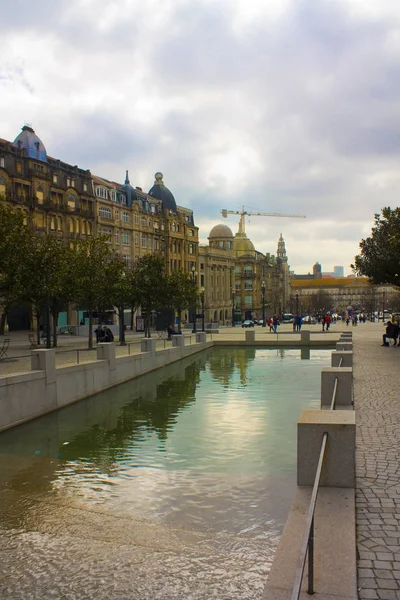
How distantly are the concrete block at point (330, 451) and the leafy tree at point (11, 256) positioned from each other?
798 inches

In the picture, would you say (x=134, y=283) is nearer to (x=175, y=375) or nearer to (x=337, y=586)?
(x=175, y=375)

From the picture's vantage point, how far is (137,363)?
27125 millimetres

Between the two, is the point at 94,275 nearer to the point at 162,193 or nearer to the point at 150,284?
the point at 150,284

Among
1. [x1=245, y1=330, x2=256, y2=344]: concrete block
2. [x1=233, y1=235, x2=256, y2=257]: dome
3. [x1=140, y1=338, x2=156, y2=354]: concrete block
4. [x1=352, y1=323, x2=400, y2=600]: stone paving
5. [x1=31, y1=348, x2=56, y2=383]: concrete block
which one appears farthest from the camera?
[x1=233, y1=235, x2=256, y2=257]: dome

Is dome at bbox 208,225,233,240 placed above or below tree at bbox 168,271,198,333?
above

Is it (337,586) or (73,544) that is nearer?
(337,586)

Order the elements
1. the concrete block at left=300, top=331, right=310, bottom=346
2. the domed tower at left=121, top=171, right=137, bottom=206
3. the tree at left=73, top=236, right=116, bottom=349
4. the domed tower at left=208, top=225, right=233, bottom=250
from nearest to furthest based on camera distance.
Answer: the tree at left=73, top=236, right=116, bottom=349, the concrete block at left=300, top=331, right=310, bottom=346, the domed tower at left=121, top=171, right=137, bottom=206, the domed tower at left=208, top=225, right=233, bottom=250

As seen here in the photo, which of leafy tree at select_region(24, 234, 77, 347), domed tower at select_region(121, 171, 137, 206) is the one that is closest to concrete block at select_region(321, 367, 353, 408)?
leafy tree at select_region(24, 234, 77, 347)

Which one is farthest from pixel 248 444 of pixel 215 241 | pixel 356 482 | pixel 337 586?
pixel 215 241

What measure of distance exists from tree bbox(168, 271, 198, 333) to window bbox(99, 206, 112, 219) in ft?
59.0

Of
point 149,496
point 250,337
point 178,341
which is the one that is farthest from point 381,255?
point 149,496

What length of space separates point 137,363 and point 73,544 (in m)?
19.4

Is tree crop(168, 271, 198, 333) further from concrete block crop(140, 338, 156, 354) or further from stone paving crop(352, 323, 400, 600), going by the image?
stone paving crop(352, 323, 400, 600)

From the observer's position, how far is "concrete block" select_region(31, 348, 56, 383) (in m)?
18.0
